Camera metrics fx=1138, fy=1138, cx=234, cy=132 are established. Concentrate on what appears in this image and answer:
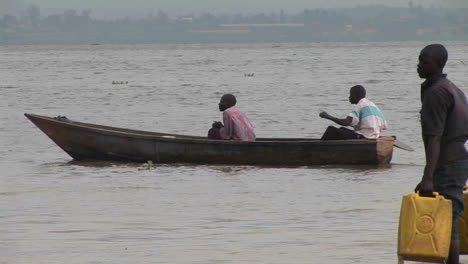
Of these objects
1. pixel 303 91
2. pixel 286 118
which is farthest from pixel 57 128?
pixel 303 91

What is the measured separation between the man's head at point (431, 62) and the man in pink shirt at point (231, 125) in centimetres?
903

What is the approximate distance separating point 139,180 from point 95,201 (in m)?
2.40

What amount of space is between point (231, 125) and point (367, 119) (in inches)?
79.6

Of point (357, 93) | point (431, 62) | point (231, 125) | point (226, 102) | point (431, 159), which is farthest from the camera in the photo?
point (231, 125)

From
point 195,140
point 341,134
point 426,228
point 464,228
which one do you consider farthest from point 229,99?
point 426,228

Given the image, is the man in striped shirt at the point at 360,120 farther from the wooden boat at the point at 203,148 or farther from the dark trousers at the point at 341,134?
the wooden boat at the point at 203,148

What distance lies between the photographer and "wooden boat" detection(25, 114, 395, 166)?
1609 centimetres

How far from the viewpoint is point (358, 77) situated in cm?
6147

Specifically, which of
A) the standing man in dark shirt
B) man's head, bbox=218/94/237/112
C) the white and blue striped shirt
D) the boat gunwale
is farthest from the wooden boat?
the standing man in dark shirt

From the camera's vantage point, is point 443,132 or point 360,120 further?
point 360,120

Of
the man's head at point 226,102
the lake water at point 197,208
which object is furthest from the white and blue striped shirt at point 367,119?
the man's head at point 226,102

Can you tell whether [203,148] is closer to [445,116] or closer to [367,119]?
[367,119]

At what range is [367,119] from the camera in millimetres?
→ 15625

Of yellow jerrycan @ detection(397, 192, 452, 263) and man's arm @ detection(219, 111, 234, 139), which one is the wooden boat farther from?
yellow jerrycan @ detection(397, 192, 452, 263)
